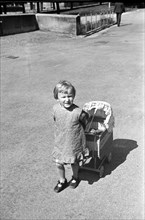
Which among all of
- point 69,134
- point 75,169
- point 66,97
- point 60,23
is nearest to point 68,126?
point 69,134

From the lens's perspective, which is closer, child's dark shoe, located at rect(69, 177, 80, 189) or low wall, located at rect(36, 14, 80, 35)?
child's dark shoe, located at rect(69, 177, 80, 189)

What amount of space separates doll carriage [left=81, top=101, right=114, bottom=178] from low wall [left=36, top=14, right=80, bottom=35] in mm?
14135

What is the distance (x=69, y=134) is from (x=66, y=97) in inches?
22.8

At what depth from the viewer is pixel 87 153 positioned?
462 cm

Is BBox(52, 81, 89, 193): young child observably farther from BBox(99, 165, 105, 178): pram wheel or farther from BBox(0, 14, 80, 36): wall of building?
BBox(0, 14, 80, 36): wall of building

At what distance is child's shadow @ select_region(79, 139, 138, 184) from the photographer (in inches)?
203

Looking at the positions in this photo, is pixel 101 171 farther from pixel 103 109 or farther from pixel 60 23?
pixel 60 23

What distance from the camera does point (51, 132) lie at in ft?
22.5

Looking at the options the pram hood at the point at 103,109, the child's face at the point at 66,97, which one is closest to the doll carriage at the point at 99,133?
the pram hood at the point at 103,109

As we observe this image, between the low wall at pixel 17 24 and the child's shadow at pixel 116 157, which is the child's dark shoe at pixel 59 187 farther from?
the low wall at pixel 17 24

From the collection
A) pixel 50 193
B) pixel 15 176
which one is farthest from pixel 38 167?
pixel 50 193

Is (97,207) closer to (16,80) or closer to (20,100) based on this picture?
(20,100)

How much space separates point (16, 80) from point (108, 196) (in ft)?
23.5

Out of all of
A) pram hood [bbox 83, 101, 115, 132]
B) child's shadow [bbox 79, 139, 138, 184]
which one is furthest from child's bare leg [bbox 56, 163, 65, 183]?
pram hood [bbox 83, 101, 115, 132]
